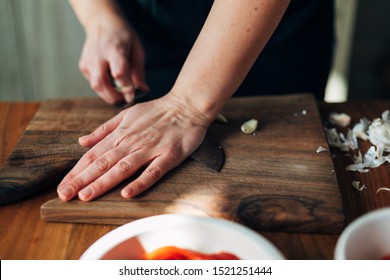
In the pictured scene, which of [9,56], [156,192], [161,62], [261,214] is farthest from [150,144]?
[9,56]

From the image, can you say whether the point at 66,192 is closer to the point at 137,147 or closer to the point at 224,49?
the point at 137,147

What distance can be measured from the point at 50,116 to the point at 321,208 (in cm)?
57

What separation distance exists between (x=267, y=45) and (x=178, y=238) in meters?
0.69

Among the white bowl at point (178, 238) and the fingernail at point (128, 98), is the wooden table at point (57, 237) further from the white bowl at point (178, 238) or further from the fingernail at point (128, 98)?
the fingernail at point (128, 98)

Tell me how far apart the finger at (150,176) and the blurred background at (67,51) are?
4.26 feet

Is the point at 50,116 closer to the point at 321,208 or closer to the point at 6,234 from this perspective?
the point at 6,234

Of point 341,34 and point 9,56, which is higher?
point 341,34

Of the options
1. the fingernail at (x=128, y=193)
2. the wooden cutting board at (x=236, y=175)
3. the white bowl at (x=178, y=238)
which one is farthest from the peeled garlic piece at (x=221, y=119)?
the white bowl at (x=178, y=238)

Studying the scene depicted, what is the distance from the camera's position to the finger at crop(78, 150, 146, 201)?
0.75 metres

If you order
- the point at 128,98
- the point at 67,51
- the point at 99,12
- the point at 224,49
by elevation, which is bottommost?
the point at 67,51

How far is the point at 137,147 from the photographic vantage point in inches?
32.7

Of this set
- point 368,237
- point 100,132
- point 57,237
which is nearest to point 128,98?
point 100,132

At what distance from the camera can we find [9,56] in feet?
6.58

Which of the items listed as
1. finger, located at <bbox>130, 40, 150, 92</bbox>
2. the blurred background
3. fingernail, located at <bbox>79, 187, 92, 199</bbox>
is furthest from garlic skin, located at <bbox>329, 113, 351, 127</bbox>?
the blurred background
